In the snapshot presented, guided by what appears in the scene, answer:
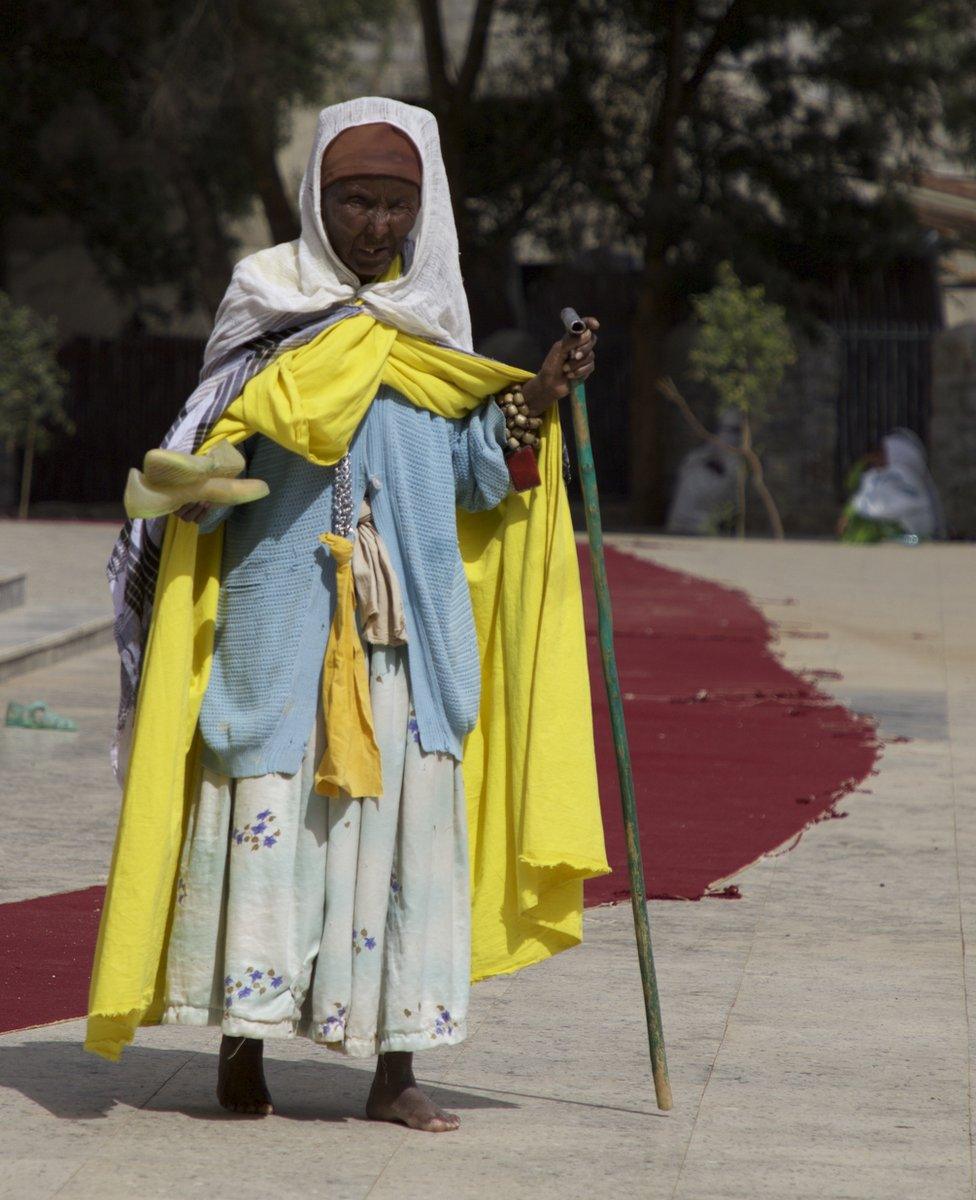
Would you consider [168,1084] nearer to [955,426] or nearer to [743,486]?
[743,486]

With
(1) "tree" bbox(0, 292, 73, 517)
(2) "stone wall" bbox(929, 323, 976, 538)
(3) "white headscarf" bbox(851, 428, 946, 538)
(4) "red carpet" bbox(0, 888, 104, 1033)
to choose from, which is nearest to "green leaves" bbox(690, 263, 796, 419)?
(3) "white headscarf" bbox(851, 428, 946, 538)

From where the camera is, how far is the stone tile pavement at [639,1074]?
3277 mm

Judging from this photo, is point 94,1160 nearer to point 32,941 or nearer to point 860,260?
point 32,941

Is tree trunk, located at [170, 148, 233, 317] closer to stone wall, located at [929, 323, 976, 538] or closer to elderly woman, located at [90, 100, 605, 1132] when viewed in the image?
stone wall, located at [929, 323, 976, 538]

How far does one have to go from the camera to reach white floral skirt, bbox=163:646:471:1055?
135 inches

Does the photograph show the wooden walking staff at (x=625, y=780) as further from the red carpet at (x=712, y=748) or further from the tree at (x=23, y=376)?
the tree at (x=23, y=376)

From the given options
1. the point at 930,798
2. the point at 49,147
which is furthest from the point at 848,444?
the point at 930,798

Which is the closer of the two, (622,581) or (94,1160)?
(94,1160)

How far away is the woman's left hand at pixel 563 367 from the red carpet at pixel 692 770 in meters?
1.69

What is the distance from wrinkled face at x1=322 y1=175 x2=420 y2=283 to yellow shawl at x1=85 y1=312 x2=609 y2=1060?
0.43ft

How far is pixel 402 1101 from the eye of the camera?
3.56 meters

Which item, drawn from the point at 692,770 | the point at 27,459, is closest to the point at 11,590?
the point at 692,770

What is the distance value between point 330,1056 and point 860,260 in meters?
18.1

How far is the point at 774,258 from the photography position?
21016 millimetres
